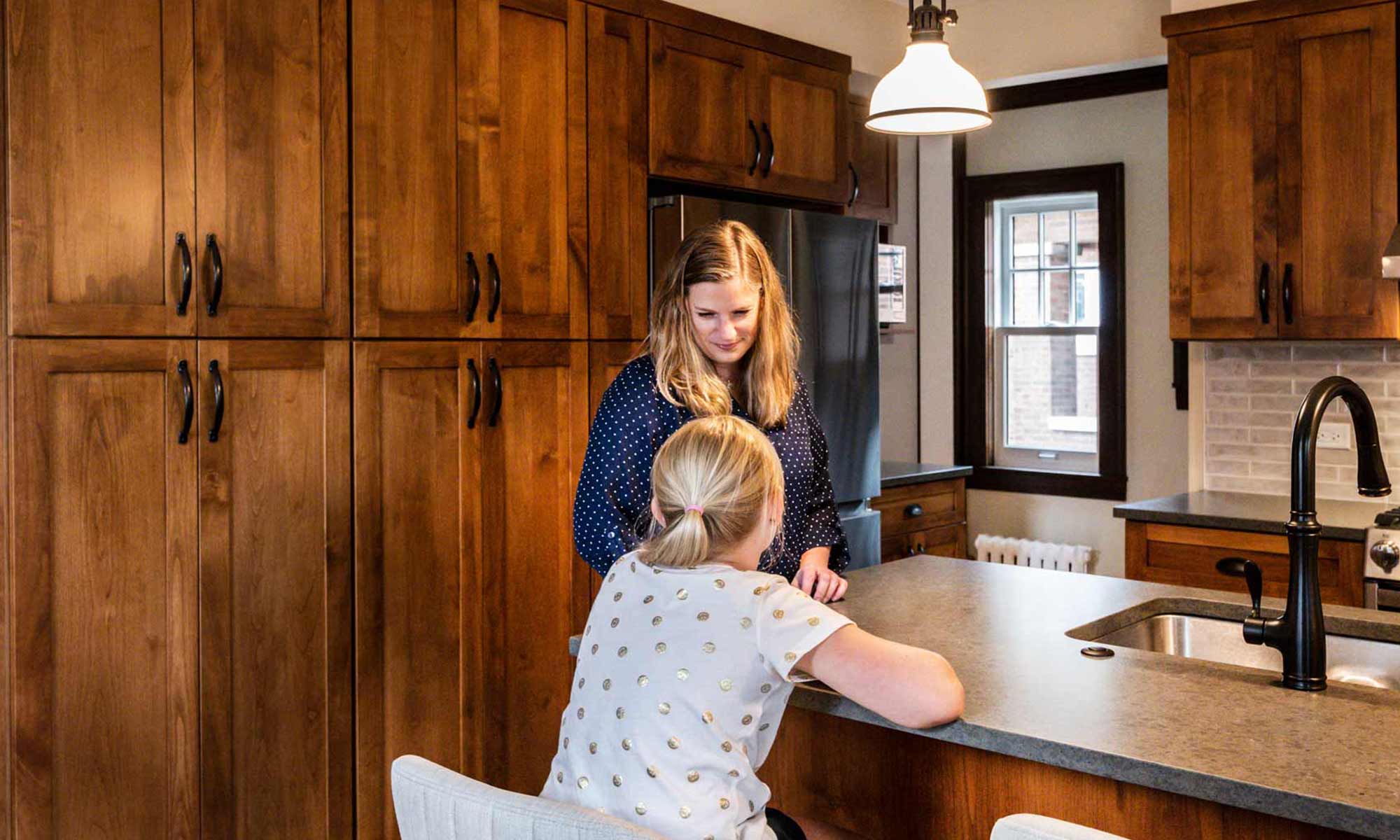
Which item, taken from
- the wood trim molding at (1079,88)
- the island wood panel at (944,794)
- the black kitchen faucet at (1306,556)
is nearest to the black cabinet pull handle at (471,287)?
the island wood panel at (944,794)

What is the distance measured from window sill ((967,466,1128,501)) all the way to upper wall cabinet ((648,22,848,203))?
192 cm

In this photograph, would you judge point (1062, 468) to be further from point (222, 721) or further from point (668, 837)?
point (668, 837)

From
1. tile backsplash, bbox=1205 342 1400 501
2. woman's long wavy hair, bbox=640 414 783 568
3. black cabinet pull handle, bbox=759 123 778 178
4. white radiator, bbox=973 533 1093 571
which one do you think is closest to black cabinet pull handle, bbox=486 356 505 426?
black cabinet pull handle, bbox=759 123 778 178

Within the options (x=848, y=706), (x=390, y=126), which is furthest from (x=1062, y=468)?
(x=848, y=706)

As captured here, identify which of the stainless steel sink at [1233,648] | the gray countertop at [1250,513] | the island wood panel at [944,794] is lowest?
the island wood panel at [944,794]

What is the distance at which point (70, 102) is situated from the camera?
2182mm

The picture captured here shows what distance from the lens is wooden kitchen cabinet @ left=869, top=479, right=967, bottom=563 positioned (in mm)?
4219

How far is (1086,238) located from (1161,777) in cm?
414

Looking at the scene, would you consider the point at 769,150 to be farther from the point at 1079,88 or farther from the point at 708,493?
the point at 708,493

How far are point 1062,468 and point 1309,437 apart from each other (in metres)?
3.73

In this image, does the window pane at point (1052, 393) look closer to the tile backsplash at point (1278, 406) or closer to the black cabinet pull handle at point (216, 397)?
the tile backsplash at point (1278, 406)

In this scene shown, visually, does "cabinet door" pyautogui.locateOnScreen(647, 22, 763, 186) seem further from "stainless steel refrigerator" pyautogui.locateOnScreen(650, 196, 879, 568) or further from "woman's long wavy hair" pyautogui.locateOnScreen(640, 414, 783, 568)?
"woman's long wavy hair" pyautogui.locateOnScreen(640, 414, 783, 568)

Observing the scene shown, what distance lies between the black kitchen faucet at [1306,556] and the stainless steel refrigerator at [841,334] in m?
1.90

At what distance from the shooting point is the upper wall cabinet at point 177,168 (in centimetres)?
214
